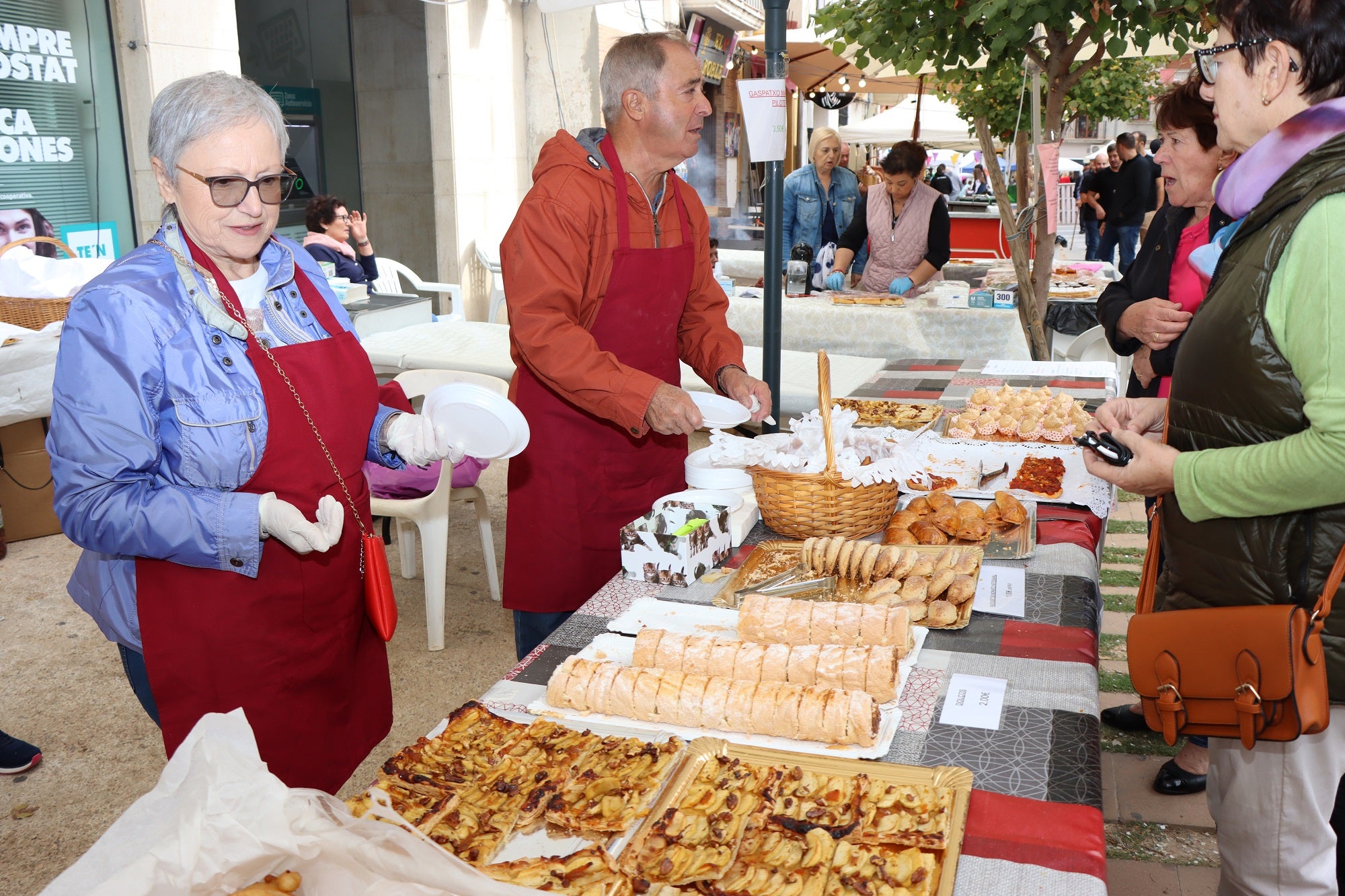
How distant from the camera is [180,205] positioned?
179 centimetres

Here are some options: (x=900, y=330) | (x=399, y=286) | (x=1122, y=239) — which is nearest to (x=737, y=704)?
(x=900, y=330)

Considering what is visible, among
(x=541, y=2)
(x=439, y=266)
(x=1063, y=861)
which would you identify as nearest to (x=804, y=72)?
(x=439, y=266)

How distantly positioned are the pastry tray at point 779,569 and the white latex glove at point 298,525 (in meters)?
0.73

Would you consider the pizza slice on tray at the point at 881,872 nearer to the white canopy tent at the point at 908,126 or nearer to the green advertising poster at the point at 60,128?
the green advertising poster at the point at 60,128

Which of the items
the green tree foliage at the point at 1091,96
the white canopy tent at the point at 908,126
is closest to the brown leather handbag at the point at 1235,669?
the green tree foliage at the point at 1091,96

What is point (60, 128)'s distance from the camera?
628 cm

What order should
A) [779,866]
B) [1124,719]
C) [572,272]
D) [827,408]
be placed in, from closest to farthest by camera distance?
[779,866]
[827,408]
[572,272]
[1124,719]

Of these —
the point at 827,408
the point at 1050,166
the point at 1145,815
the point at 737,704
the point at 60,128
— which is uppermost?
the point at 60,128

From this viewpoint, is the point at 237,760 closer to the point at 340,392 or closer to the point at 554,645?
the point at 554,645

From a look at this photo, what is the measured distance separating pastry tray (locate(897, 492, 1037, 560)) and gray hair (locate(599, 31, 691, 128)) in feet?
4.41

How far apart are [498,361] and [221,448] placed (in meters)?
3.65

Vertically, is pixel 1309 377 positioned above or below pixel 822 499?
above

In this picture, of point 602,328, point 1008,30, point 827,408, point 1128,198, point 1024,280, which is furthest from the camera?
point 1128,198

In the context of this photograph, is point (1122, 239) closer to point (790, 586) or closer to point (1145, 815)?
point (1145, 815)
